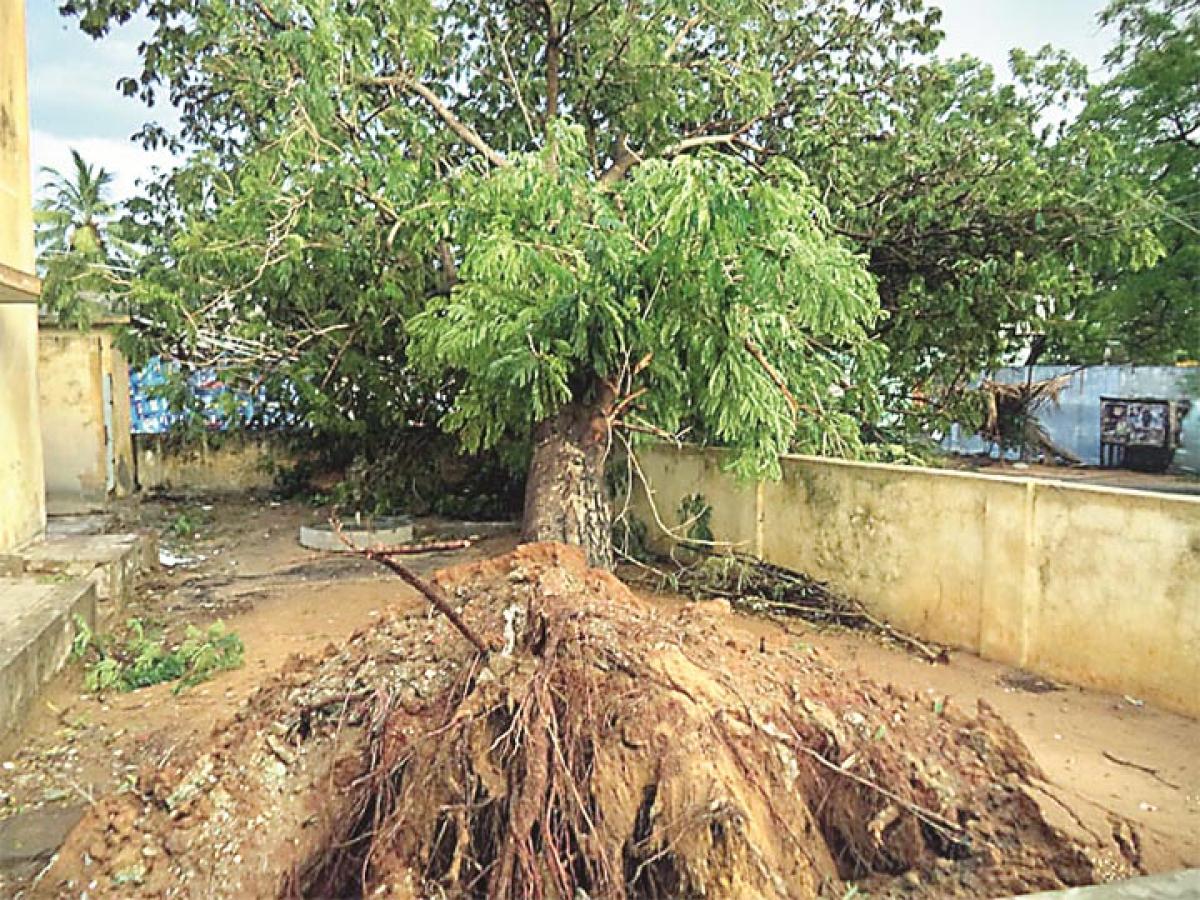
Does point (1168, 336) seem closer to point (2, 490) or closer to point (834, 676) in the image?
point (834, 676)

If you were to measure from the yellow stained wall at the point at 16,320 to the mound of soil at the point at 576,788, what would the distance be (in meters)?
5.26

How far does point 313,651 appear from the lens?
6.32m

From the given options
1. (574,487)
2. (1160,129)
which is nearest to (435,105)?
(574,487)

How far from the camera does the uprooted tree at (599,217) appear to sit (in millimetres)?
6199

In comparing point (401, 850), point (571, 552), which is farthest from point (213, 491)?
point (401, 850)

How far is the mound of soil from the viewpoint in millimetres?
2773

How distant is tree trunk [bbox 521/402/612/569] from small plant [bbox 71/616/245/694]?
2.59 metres

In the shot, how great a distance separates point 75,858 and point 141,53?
10.3 m

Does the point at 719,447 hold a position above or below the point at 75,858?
above

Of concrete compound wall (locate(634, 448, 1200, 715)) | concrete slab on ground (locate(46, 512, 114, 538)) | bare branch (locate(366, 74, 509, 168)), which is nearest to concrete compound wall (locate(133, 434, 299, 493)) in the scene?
concrete slab on ground (locate(46, 512, 114, 538))

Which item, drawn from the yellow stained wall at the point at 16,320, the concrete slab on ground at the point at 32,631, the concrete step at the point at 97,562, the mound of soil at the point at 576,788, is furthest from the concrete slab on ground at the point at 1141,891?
the yellow stained wall at the point at 16,320

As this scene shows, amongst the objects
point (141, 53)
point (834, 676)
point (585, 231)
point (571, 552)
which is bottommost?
point (834, 676)

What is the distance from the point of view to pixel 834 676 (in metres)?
3.74

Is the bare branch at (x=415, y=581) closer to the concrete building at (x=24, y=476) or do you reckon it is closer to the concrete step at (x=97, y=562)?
the concrete building at (x=24, y=476)
